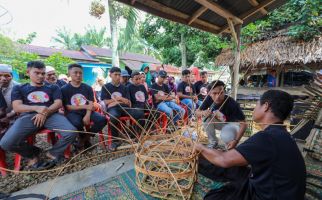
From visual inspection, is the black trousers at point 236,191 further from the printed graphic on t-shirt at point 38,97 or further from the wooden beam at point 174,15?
the printed graphic on t-shirt at point 38,97

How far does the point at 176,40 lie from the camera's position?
10.9 meters

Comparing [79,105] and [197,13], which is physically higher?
[197,13]

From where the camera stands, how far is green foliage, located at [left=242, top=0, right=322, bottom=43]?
245 inches

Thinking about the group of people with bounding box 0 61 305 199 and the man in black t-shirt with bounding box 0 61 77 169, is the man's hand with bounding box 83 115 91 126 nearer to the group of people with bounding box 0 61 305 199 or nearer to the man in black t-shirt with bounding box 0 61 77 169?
the group of people with bounding box 0 61 305 199

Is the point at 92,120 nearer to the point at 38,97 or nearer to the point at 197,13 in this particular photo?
the point at 38,97

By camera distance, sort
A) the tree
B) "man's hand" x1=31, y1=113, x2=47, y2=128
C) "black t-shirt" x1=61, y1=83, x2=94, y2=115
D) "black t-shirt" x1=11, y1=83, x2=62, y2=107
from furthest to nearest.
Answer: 1. the tree
2. "black t-shirt" x1=61, y1=83, x2=94, y2=115
3. "black t-shirt" x1=11, y1=83, x2=62, y2=107
4. "man's hand" x1=31, y1=113, x2=47, y2=128

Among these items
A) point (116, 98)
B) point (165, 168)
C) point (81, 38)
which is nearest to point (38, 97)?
point (116, 98)

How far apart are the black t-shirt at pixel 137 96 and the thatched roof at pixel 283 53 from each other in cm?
368

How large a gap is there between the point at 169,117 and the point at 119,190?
1504 millimetres

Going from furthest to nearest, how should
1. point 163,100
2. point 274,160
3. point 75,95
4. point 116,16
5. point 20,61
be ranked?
point 20,61
point 116,16
point 163,100
point 75,95
point 274,160

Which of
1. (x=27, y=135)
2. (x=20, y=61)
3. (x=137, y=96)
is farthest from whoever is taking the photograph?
(x=20, y=61)

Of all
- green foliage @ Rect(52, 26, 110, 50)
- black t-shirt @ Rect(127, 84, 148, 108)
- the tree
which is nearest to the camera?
black t-shirt @ Rect(127, 84, 148, 108)

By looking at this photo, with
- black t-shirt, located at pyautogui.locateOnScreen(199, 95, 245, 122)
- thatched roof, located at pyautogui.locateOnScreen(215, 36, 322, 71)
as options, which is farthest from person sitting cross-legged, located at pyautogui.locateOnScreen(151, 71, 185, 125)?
thatched roof, located at pyautogui.locateOnScreen(215, 36, 322, 71)

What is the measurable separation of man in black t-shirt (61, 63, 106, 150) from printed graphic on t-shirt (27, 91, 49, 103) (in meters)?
0.32
